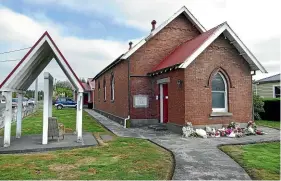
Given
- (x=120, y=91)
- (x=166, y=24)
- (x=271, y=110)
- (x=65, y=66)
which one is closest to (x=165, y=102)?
(x=120, y=91)

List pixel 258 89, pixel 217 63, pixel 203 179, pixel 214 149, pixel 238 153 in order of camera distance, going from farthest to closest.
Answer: pixel 258 89 → pixel 217 63 → pixel 214 149 → pixel 238 153 → pixel 203 179

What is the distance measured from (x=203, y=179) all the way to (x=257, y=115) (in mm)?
17414

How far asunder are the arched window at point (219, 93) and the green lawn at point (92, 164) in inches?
225

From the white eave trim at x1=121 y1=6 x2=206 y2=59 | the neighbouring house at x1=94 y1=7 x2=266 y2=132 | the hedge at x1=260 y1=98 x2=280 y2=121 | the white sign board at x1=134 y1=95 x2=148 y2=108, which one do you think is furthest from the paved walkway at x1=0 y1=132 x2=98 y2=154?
the hedge at x1=260 y1=98 x2=280 y2=121

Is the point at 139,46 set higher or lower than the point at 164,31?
lower

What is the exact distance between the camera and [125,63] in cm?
1720

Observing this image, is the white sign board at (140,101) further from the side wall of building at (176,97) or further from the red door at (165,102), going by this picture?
the side wall of building at (176,97)

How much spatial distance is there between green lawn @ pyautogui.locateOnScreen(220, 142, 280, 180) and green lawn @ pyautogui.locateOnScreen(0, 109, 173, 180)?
2059mm

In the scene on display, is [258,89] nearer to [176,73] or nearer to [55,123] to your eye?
[176,73]

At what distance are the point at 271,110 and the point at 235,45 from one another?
10.5m

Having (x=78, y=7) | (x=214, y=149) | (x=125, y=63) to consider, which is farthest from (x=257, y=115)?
(x=78, y=7)

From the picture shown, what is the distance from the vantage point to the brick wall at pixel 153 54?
16483 mm

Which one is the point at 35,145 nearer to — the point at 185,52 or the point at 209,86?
the point at 209,86

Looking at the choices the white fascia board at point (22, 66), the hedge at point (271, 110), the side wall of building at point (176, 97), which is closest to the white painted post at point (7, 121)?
the white fascia board at point (22, 66)
